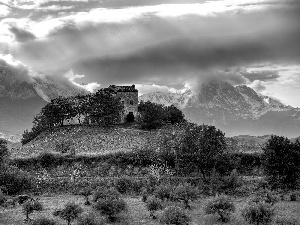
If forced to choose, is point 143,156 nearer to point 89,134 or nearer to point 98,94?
point 89,134

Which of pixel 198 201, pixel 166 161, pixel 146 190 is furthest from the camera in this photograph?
pixel 166 161

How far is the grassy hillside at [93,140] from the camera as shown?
105750 millimetres

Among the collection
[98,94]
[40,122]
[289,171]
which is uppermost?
[98,94]

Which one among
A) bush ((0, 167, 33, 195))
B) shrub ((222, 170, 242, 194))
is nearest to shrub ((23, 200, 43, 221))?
bush ((0, 167, 33, 195))

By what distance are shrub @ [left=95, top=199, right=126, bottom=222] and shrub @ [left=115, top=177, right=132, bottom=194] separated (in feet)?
69.2

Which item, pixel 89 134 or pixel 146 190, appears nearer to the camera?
pixel 146 190

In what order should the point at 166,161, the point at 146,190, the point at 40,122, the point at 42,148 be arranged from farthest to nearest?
1. the point at 40,122
2. the point at 42,148
3. the point at 166,161
4. the point at 146,190

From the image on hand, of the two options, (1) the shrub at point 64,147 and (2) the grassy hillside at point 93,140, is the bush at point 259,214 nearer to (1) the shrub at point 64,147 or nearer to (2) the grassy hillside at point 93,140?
(2) the grassy hillside at point 93,140

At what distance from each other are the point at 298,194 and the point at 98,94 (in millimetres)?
77422

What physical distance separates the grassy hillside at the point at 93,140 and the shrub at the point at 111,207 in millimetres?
43352

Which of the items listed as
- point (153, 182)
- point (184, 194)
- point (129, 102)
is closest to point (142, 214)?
point (184, 194)

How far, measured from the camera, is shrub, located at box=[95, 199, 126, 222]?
5781cm

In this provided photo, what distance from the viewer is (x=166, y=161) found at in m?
93.8

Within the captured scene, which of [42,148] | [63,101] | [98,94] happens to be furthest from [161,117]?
[42,148]
